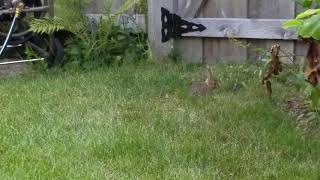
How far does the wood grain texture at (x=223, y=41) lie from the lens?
617 cm

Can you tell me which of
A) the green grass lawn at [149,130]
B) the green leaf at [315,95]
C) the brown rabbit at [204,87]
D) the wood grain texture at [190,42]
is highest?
the wood grain texture at [190,42]

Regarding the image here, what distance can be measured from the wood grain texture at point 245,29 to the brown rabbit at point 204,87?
757mm

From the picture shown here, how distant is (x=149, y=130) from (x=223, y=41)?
218cm

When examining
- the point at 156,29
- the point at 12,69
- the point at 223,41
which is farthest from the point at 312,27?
the point at 12,69

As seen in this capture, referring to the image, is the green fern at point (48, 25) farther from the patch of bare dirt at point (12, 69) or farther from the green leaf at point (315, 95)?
the green leaf at point (315, 95)

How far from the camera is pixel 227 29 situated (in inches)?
243

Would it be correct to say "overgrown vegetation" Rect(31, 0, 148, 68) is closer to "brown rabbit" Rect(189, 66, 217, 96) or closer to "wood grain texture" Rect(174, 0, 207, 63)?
"wood grain texture" Rect(174, 0, 207, 63)

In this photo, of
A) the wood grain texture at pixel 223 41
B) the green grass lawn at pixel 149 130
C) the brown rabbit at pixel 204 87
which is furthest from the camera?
the wood grain texture at pixel 223 41

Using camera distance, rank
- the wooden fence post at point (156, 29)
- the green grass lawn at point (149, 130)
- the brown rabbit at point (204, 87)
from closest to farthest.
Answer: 1. the green grass lawn at point (149, 130)
2. the brown rabbit at point (204, 87)
3. the wooden fence post at point (156, 29)

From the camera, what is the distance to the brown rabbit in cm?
538

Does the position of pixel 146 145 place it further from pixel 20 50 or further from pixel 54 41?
pixel 20 50

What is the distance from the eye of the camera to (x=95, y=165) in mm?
3787

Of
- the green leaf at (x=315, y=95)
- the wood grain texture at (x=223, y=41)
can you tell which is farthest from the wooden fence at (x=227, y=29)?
the green leaf at (x=315, y=95)

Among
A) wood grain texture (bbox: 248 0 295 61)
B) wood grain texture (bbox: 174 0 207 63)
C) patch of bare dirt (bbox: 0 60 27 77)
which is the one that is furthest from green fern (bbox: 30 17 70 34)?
wood grain texture (bbox: 248 0 295 61)
